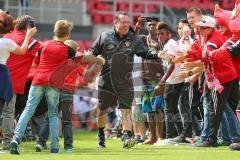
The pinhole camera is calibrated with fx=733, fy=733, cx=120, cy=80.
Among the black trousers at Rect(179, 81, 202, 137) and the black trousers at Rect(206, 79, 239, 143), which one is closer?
the black trousers at Rect(206, 79, 239, 143)

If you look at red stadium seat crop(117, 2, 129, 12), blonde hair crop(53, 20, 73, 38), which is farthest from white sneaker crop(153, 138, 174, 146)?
red stadium seat crop(117, 2, 129, 12)

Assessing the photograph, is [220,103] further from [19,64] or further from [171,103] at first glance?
[19,64]

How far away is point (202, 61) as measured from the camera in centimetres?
1070

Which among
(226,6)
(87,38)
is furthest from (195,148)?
(226,6)

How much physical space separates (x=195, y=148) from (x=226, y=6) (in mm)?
24727

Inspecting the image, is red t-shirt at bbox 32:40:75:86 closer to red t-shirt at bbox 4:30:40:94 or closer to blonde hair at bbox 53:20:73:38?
blonde hair at bbox 53:20:73:38

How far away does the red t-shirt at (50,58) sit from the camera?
10.3 m

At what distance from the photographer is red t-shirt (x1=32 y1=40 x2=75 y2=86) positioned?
10344 mm

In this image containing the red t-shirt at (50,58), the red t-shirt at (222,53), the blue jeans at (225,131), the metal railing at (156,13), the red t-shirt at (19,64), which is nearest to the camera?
the red t-shirt at (50,58)

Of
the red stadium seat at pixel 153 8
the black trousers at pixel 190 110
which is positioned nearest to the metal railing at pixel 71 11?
the red stadium seat at pixel 153 8

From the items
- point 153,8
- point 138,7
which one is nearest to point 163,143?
point 153,8

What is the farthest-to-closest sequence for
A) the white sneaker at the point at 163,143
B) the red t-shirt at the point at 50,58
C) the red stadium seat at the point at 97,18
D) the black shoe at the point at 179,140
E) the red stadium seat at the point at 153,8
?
the red stadium seat at the point at 153,8, the red stadium seat at the point at 97,18, the black shoe at the point at 179,140, the white sneaker at the point at 163,143, the red t-shirt at the point at 50,58

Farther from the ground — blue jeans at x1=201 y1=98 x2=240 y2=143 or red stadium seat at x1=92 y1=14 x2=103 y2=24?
red stadium seat at x1=92 y1=14 x2=103 y2=24

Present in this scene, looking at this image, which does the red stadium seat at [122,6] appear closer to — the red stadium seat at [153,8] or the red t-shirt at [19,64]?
the red stadium seat at [153,8]
